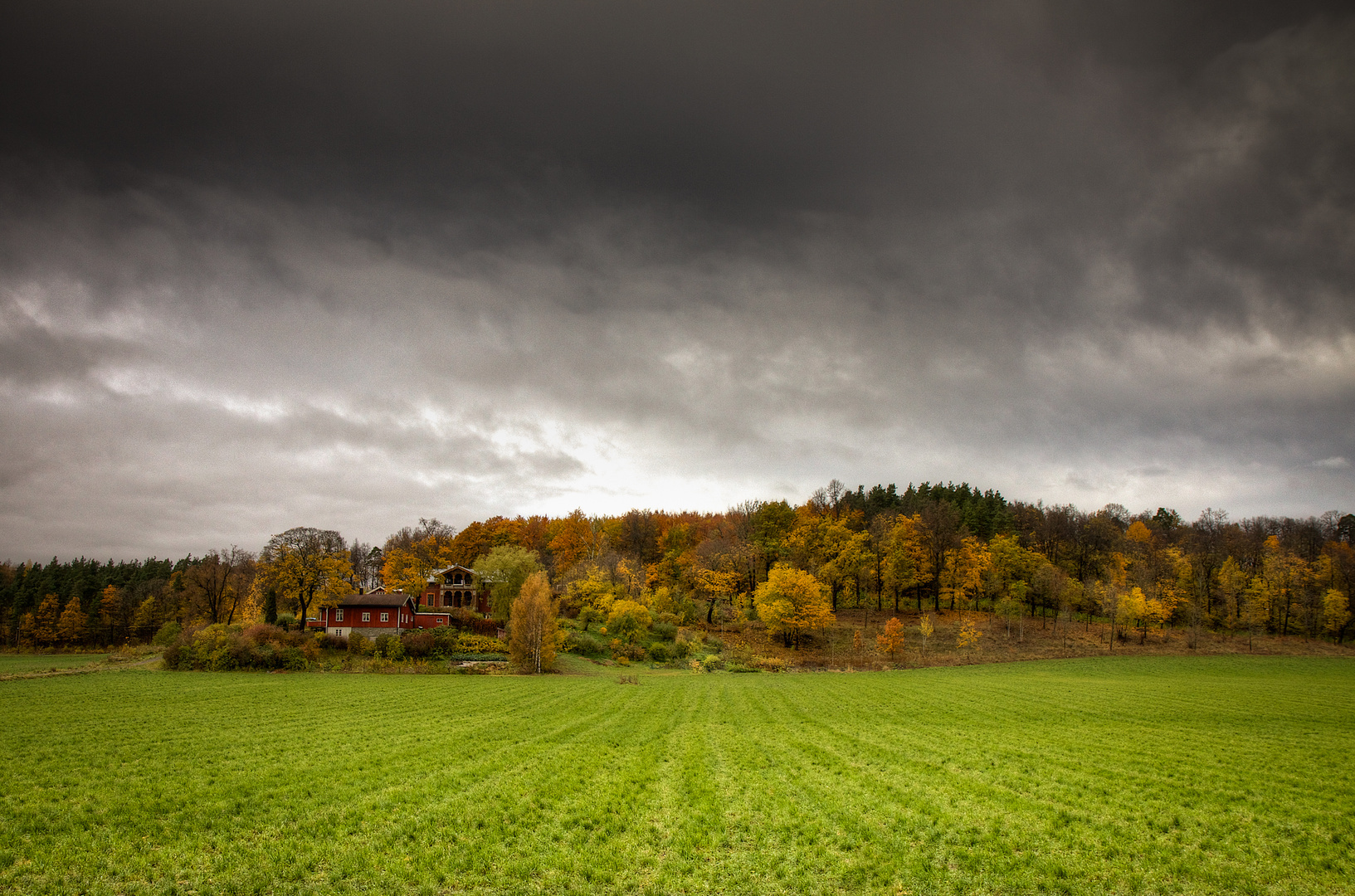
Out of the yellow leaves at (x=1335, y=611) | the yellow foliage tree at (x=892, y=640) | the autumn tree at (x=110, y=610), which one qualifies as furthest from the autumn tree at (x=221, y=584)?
the yellow leaves at (x=1335, y=611)

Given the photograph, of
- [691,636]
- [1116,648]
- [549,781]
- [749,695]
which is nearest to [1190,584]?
[1116,648]

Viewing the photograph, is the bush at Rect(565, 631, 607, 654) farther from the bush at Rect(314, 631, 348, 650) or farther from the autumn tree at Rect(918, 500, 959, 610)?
the autumn tree at Rect(918, 500, 959, 610)

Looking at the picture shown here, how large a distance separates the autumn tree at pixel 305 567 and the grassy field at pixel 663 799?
34.1 m

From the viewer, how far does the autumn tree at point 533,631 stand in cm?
4975

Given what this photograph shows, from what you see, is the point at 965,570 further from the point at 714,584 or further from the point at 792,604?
the point at 714,584

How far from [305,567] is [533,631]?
1178 inches

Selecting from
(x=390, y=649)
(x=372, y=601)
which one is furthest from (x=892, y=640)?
(x=372, y=601)

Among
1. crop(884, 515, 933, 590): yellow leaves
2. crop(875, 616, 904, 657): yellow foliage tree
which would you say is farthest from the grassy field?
crop(884, 515, 933, 590): yellow leaves

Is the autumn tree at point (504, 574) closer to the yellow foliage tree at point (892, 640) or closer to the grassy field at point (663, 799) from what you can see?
the yellow foliage tree at point (892, 640)

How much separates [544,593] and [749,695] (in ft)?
72.5

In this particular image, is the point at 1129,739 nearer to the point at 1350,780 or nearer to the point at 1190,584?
the point at 1350,780

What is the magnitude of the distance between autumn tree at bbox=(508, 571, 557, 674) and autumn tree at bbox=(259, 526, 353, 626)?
26640 millimetres

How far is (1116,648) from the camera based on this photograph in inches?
2552

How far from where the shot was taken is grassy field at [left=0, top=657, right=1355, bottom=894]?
1033 cm
